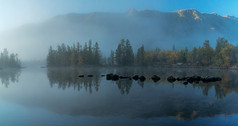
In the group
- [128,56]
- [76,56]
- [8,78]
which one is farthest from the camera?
[128,56]

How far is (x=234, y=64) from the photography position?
4390 inches

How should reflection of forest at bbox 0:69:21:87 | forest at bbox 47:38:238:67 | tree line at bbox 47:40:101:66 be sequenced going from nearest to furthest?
reflection of forest at bbox 0:69:21:87 < forest at bbox 47:38:238:67 < tree line at bbox 47:40:101:66

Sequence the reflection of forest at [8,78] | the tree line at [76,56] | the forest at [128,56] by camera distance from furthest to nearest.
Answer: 1. the tree line at [76,56]
2. the forest at [128,56]
3. the reflection of forest at [8,78]

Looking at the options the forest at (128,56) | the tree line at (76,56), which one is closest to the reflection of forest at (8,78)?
the tree line at (76,56)

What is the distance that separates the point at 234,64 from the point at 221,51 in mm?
12632

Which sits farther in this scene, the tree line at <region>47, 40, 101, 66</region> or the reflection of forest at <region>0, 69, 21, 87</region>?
the tree line at <region>47, 40, 101, 66</region>

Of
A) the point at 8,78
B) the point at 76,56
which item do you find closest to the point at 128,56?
the point at 76,56

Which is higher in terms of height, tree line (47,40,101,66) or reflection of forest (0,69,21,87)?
tree line (47,40,101,66)

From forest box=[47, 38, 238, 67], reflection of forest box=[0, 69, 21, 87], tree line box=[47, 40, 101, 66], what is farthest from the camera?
tree line box=[47, 40, 101, 66]

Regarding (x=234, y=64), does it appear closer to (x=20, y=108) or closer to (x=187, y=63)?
(x=187, y=63)

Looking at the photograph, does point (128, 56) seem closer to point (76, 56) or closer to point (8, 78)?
point (76, 56)

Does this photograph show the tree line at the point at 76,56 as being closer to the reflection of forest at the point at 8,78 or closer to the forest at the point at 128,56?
the forest at the point at 128,56

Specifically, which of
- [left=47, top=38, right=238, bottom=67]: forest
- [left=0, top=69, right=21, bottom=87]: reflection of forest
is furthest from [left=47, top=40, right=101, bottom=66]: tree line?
[left=0, top=69, right=21, bottom=87]: reflection of forest

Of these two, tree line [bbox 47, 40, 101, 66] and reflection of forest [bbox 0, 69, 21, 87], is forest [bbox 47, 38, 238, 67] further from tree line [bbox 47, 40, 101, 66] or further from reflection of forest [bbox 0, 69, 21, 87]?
reflection of forest [bbox 0, 69, 21, 87]
